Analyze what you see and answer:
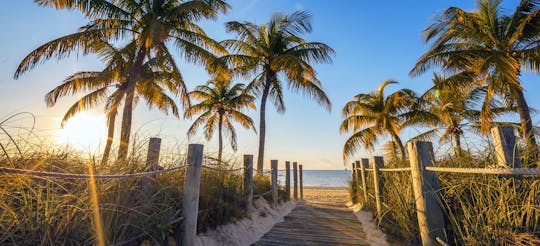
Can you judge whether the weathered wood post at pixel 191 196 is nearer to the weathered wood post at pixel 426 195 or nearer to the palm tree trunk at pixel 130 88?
the weathered wood post at pixel 426 195

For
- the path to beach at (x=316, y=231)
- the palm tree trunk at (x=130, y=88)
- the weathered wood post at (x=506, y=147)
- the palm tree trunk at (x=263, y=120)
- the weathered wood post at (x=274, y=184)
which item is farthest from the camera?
the palm tree trunk at (x=263, y=120)

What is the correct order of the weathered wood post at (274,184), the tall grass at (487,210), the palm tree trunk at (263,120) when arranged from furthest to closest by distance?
the palm tree trunk at (263,120)
the weathered wood post at (274,184)
the tall grass at (487,210)

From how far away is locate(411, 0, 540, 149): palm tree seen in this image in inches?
343

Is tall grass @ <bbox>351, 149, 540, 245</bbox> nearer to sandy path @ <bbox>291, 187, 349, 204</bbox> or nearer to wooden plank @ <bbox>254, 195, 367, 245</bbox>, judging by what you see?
wooden plank @ <bbox>254, 195, 367, 245</bbox>

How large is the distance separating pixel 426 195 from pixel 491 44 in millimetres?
10321

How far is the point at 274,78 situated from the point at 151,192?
9609 millimetres

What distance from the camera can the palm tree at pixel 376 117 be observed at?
12641mm

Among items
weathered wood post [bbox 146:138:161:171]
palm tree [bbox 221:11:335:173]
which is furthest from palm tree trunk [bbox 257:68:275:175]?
weathered wood post [bbox 146:138:161:171]

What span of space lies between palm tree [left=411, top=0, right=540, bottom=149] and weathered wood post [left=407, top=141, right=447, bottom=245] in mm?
8042

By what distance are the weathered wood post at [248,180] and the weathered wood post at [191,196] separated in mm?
2141

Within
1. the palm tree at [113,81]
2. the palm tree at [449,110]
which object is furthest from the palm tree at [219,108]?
the palm tree at [449,110]

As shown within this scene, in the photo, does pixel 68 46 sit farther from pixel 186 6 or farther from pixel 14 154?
pixel 14 154

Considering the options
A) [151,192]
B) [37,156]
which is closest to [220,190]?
[151,192]

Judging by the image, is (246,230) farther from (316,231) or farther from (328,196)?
(328,196)
